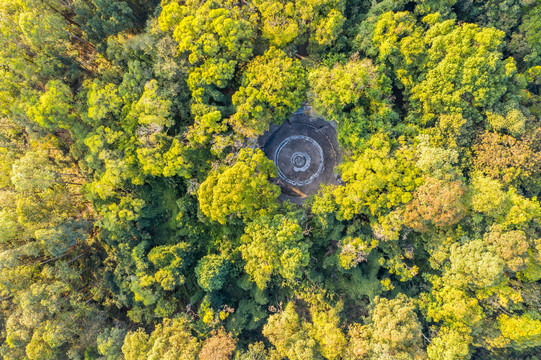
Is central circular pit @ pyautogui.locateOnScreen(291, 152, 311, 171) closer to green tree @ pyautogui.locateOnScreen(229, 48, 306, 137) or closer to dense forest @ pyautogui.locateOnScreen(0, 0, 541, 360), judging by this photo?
dense forest @ pyautogui.locateOnScreen(0, 0, 541, 360)

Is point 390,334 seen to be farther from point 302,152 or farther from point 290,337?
point 302,152

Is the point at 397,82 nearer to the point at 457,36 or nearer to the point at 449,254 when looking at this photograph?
the point at 457,36

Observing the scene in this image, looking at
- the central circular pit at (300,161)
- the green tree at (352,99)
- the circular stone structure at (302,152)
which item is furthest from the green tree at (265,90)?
the central circular pit at (300,161)

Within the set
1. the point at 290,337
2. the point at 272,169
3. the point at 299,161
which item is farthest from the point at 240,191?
the point at 290,337

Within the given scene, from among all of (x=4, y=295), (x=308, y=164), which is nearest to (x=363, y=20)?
(x=308, y=164)

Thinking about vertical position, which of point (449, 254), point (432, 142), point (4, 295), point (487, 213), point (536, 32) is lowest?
point (4, 295)

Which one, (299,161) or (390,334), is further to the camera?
(299,161)

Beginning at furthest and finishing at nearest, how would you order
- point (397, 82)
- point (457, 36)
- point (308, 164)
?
point (308, 164)
point (397, 82)
point (457, 36)

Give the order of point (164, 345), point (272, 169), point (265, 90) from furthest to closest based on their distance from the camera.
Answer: point (272, 169) < point (265, 90) < point (164, 345)
